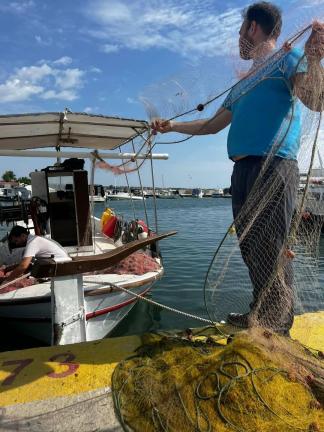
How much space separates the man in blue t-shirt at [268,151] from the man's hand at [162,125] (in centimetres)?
79

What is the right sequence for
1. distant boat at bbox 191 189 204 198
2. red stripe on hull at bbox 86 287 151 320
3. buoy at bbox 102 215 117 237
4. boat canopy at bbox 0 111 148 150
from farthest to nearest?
distant boat at bbox 191 189 204 198 < buoy at bbox 102 215 117 237 < boat canopy at bbox 0 111 148 150 < red stripe on hull at bbox 86 287 151 320

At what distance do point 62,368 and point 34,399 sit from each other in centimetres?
38

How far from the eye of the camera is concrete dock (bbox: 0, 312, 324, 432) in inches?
89.7

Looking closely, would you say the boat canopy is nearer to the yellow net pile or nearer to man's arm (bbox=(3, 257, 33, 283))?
man's arm (bbox=(3, 257, 33, 283))

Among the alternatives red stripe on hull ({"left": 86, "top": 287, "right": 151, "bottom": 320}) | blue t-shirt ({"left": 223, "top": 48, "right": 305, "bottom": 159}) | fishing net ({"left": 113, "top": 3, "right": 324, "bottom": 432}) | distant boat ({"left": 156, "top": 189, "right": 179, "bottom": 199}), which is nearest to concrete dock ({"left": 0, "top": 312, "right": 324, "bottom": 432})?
fishing net ({"left": 113, "top": 3, "right": 324, "bottom": 432})

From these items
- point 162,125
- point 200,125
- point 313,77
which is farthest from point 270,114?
point 162,125

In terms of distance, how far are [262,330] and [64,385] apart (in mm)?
1401

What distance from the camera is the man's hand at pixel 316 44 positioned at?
2.48 meters

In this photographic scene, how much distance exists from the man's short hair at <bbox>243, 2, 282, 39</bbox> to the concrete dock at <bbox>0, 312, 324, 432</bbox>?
2.49m

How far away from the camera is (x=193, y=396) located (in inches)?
91.2

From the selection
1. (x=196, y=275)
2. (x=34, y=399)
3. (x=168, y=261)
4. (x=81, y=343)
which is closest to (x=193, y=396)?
(x=34, y=399)

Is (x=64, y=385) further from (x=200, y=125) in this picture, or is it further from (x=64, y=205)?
(x=64, y=205)

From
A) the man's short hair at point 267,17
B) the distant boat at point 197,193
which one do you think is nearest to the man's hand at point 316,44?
the man's short hair at point 267,17

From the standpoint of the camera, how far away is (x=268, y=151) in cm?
283
